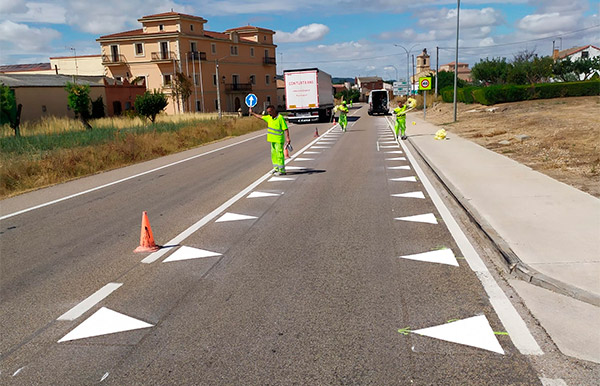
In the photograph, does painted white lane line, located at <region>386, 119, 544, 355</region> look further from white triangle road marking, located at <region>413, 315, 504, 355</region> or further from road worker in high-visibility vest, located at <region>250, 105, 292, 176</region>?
road worker in high-visibility vest, located at <region>250, 105, 292, 176</region>

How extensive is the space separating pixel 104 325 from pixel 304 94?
37376 millimetres

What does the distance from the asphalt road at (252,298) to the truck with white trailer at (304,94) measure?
31.6 metres

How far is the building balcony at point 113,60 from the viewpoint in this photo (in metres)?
69.1

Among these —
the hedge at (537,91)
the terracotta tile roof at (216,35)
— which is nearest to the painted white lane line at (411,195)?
the hedge at (537,91)

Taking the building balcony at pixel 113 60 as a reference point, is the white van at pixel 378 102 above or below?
below

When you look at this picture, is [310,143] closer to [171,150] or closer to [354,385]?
[171,150]

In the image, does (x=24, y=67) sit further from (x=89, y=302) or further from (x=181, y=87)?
(x=89, y=302)

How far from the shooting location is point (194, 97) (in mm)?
70250

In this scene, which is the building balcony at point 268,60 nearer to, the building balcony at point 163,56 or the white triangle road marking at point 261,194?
the building balcony at point 163,56

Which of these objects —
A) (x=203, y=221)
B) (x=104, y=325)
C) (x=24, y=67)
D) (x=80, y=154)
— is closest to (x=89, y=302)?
(x=104, y=325)

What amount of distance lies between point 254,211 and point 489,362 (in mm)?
6000

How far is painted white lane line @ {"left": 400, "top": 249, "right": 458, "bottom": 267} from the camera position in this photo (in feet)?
20.5

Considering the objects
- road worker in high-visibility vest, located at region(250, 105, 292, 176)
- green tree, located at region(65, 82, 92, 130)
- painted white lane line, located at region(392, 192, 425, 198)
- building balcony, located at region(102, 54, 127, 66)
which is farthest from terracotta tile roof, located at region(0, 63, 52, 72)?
painted white lane line, located at region(392, 192, 425, 198)

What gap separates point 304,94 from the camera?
41.0 m
